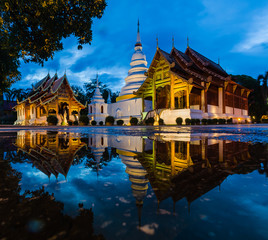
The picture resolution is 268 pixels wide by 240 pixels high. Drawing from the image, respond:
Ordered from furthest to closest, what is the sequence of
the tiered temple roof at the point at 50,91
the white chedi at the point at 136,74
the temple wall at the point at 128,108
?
the white chedi at the point at 136,74 < the temple wall at the point at 128,108 < the tiered temple roof at the point at 50,91

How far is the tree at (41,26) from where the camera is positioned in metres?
5.11

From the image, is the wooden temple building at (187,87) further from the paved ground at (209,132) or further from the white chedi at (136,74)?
the paved ground at (209,132)

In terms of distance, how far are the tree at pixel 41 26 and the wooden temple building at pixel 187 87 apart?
34.8ft

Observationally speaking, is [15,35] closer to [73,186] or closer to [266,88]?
[73,186]

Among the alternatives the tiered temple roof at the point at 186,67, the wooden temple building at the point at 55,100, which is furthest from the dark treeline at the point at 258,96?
the wooden temple building at the point at 55,100

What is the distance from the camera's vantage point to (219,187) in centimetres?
87

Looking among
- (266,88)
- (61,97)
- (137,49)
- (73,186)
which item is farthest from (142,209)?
(266,88)

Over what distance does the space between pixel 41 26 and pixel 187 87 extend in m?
12.8

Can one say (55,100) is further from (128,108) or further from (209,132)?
(209,132)

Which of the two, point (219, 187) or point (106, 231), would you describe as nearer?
point (106, 231)

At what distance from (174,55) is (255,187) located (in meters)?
20.1

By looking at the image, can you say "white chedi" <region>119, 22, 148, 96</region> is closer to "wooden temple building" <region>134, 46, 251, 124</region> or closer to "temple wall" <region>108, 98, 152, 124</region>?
"temple wall" <region>108, 98, 152, 124</region>

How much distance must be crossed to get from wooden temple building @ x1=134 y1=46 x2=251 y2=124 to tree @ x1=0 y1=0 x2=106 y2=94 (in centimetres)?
1059

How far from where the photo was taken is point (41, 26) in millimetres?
5742
